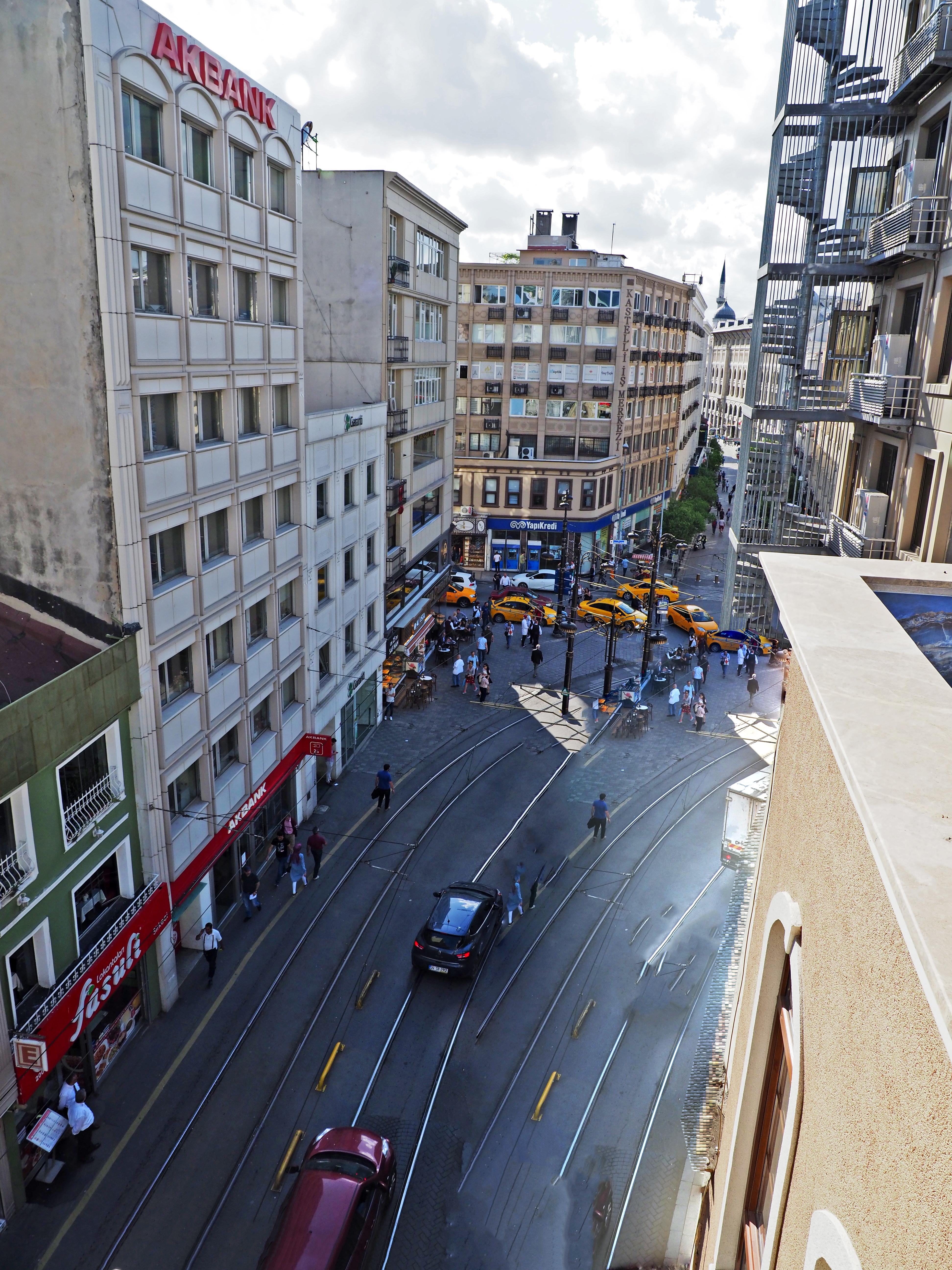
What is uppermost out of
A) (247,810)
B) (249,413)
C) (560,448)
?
(249,413)

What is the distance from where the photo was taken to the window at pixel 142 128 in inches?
669

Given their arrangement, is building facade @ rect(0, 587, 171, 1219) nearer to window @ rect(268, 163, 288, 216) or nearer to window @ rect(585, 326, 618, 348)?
window @ rect(268, 163, 288, 216)

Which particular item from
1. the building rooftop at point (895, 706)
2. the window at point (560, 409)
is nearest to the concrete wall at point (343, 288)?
the window at point (560, 409)

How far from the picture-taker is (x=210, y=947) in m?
21.2

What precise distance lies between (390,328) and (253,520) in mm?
15614

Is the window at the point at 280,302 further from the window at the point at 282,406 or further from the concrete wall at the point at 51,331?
the concrete wall at the point at 51,331

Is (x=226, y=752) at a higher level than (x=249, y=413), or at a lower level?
lower

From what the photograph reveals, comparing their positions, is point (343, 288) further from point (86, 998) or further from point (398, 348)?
point (86, 998)

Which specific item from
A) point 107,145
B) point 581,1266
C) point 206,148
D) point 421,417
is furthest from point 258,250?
point 581,1266

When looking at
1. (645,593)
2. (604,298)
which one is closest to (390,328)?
(645,593)

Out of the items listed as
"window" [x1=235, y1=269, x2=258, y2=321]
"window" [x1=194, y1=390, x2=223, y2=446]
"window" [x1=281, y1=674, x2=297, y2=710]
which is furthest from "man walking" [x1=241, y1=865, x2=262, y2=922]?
"window" [x1=235, y1=269, x2=258, y2=321]

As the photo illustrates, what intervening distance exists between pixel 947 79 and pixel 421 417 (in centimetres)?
2983

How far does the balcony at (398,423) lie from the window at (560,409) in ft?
79.5

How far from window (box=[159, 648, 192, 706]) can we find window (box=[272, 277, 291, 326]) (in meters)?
9.83
